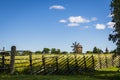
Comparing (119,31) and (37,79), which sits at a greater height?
(119,31)

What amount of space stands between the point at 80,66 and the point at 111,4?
860 cm

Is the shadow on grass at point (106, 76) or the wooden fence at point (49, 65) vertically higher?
the wooden fence at point (49, 65)

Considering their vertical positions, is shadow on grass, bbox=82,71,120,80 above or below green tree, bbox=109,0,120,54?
below

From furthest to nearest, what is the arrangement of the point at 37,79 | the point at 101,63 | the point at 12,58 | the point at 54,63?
the point at 101,63 → the point at 54,63 → the point at 12,58 → the point at 37,79

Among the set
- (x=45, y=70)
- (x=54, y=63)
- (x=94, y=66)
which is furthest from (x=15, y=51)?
(x=94, y=66)

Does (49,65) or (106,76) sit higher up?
(49,65)

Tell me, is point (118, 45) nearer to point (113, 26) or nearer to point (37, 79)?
point (113, 26)

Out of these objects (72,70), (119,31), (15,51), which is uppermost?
(119,31)

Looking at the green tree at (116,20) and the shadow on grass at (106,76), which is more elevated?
the green tree at (116,20)

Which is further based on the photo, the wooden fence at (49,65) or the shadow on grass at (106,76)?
the shadow on grass at (106,76)

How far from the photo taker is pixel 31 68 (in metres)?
25.7

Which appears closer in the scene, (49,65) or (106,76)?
(106,76)

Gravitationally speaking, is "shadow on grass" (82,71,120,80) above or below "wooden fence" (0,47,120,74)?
below

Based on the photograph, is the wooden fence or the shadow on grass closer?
the wooden fence
